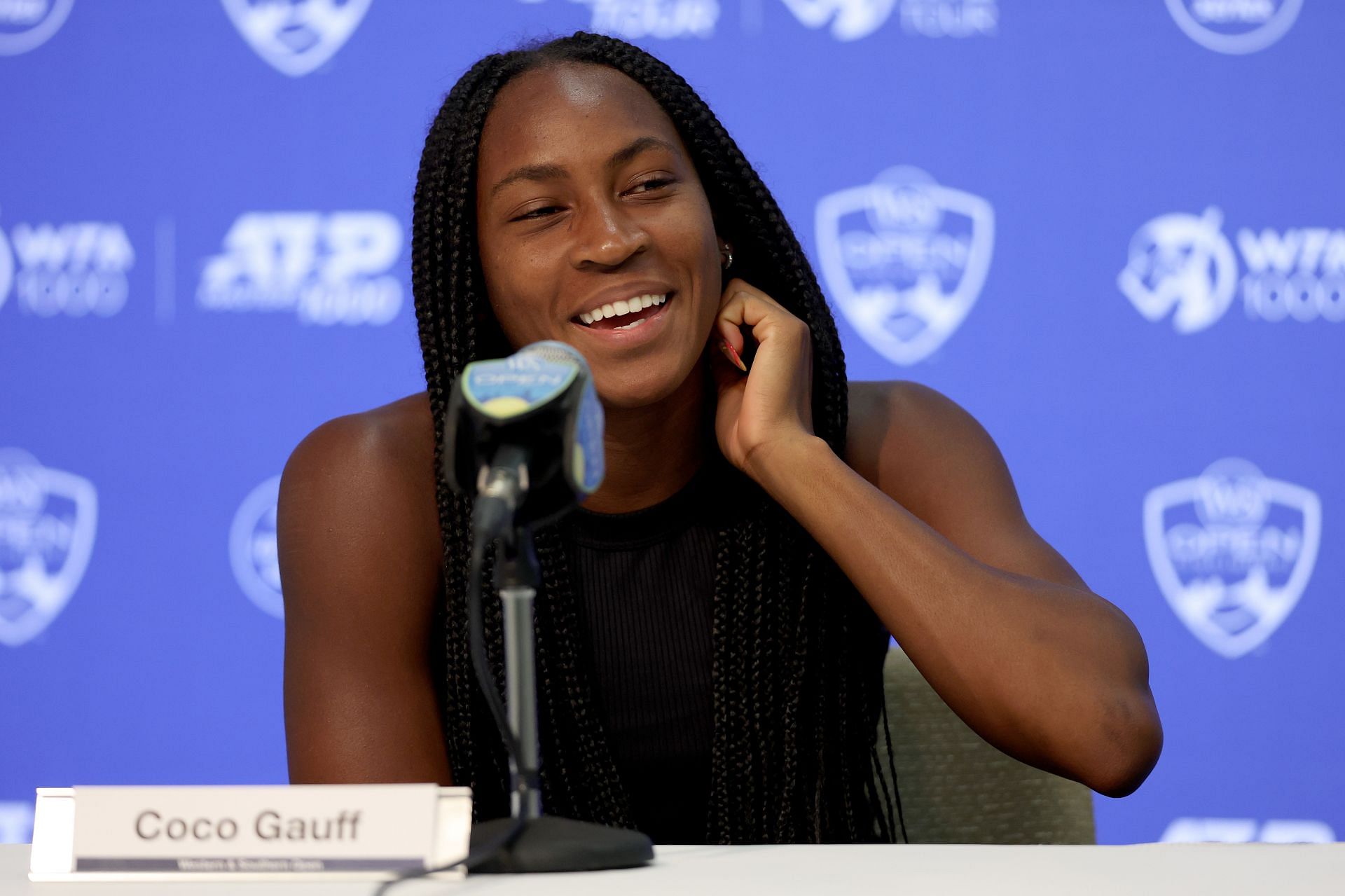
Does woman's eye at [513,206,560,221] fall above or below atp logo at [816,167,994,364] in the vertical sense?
below

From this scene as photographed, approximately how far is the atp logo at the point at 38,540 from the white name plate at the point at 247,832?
1.46m

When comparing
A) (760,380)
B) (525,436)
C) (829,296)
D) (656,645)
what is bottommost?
(656,645)

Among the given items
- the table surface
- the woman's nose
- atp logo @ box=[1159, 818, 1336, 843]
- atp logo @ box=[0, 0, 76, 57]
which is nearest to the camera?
the table surface

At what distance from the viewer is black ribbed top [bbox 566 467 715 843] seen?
4.59ft

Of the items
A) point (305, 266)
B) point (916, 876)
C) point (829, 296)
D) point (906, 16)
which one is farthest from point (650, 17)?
point (916, 876)

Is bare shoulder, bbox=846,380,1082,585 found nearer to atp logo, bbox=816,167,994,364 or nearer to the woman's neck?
A: the woman's neck

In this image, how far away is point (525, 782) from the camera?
0.76 meters

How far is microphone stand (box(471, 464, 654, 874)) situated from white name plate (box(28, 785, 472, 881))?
0.03 m

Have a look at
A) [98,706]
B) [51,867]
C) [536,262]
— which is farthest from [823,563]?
[98,706]

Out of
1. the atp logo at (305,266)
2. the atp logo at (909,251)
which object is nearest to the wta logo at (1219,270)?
the atp logo at (909,251)

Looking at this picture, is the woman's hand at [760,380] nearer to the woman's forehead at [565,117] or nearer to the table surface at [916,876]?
the woman's forehead at [565,117]

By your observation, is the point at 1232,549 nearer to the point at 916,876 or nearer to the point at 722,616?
the point at 722,616

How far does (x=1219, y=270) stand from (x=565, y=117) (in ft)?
3.87

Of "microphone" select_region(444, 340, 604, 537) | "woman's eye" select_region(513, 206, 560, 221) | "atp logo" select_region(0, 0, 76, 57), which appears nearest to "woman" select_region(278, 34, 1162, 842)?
"woman's eye" select_region(513, 206, 560, 221)
